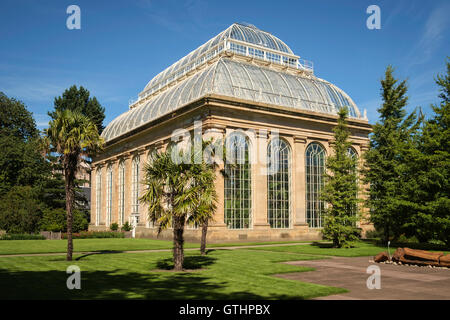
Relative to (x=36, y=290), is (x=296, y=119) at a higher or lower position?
higher

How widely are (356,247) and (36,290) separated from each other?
26885mm

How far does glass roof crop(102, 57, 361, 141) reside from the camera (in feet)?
139

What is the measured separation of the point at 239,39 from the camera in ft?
172

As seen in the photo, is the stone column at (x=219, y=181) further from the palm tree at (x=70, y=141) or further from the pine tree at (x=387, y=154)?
the palm tree at (x=70, y=141)

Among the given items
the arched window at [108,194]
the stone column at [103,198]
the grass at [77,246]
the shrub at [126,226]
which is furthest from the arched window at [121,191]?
the grass at [77,246]

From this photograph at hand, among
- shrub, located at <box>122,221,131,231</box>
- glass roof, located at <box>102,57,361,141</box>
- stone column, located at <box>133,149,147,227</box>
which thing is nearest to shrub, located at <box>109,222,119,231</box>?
shrub, located at <box>122,221,131,231</box>

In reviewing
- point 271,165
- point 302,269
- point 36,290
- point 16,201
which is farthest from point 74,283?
point 16,201

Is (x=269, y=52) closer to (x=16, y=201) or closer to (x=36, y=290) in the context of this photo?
(x=16, y=201)

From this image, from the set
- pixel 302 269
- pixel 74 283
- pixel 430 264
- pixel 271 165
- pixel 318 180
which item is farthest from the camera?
pixel 318 180

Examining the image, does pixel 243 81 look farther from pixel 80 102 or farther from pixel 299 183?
pixel 80 102

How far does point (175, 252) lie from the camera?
18844mm

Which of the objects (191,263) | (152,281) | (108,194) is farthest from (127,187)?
(152,281)

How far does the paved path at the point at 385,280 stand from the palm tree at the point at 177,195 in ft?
14.8

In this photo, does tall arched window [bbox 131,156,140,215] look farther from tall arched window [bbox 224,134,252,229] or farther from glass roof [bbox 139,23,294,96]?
tall arched window [bbox 224,134,252,229]
